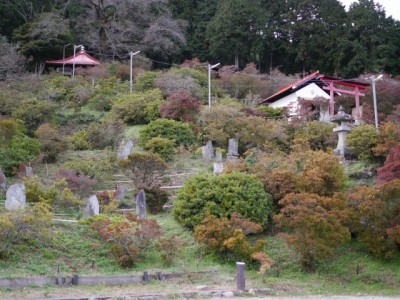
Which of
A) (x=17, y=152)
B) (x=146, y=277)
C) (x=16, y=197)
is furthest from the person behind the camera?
(x=17, y=152)

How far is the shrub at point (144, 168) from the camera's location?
2183 centimetres

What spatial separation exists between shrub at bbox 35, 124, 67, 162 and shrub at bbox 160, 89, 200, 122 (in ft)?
20.5

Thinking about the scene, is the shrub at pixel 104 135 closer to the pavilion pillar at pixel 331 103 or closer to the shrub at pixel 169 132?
the shrub at pixel 169 132

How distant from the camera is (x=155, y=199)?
21281 mm

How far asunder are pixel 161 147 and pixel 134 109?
665 centimetres

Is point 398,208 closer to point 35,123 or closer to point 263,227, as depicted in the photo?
point 263,227

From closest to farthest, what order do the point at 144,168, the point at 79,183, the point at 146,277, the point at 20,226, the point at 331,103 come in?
the point at 146,277, the point at 20,226, the point at 144,168, the point at 79,183, the point at 331,103

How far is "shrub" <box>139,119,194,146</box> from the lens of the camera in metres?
28.4

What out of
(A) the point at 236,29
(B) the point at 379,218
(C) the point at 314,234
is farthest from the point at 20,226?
(A) the point at 236,29

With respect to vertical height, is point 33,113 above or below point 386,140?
above

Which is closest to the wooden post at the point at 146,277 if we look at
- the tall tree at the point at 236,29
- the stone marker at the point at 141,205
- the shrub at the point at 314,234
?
the shrub at the point at 314,234

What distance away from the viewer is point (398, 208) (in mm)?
16547

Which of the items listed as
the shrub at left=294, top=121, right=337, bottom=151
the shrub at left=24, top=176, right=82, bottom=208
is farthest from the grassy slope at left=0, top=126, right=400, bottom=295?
the shrub at left=294, top=121, right=337, bottom=151

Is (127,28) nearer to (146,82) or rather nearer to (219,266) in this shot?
(146,82)
